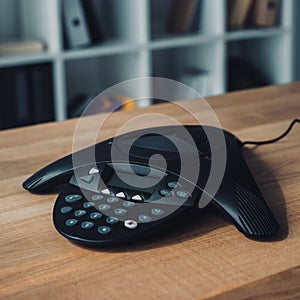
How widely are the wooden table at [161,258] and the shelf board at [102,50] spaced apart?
1.84 m

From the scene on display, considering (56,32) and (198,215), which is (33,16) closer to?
(56,32)

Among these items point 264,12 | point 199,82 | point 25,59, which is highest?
point 264,12

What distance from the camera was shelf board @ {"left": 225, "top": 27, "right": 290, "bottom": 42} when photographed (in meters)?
3.05

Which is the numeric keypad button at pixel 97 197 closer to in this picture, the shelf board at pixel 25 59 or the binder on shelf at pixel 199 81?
the shelf board at pixel 25 59

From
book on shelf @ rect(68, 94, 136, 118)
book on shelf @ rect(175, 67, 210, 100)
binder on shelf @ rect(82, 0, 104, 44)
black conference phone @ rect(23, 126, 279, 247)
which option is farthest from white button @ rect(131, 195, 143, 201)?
book on shelf @ rect(175, 67, 210, 100)

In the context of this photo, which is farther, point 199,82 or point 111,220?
point 199,82

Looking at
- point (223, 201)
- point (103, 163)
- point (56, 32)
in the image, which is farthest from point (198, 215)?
point (56, 32)

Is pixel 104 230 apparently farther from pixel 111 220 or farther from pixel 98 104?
pixel 98 104

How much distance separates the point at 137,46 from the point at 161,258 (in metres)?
2.25

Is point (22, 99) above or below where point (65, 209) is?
below

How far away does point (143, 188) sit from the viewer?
735 millimetres

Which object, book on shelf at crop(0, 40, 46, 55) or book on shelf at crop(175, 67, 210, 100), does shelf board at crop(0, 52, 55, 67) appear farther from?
book on shelf at crop(175, 67, 210, 100)

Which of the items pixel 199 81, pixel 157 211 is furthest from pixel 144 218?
pixel 199 81

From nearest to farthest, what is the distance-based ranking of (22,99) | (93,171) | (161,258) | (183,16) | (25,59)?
(161,258) → (93,171) → (25,59) → (22,99) → (183,16)
